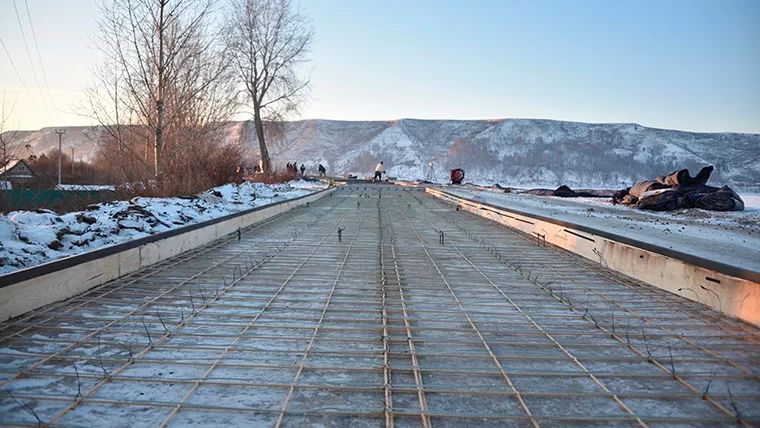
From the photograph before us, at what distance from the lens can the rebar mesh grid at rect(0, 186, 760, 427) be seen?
8.26 feet

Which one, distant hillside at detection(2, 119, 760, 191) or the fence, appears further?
distant hillside at detection(2, 119, 760, 191)

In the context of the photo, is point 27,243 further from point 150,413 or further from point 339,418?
point 339,418

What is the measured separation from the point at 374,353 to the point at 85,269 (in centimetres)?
303

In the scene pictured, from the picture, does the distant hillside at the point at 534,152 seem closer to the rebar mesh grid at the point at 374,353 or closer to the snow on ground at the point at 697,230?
the snow on ground at the point at 697,230

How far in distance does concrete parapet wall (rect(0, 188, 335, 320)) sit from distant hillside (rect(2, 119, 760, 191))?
71.7 meters

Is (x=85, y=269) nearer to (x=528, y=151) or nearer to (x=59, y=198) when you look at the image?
(x=59, y=198)

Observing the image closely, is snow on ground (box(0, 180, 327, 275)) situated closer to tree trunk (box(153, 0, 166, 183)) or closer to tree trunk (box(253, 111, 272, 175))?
tree trunk (box(153, 0, 166, 183))

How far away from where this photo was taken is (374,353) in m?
3.33

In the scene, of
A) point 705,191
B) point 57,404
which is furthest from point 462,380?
point 705,191

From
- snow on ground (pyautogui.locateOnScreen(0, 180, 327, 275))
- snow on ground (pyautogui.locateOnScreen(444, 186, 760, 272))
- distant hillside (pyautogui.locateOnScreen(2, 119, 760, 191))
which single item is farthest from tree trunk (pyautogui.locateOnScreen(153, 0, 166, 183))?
distant hillside (pyautogui.locateOnScreen(2, 119, 760, 191))

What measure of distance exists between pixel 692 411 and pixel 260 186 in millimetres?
16238

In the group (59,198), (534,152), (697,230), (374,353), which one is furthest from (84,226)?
(534,152)

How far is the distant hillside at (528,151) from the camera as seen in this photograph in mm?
81000

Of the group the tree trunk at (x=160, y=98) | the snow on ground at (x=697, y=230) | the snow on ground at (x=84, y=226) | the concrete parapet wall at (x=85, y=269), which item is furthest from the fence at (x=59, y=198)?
the snow on ground at (x=697, y=230)
